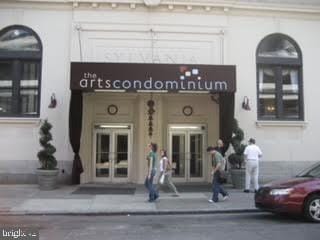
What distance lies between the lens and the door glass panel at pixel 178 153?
2125 cm

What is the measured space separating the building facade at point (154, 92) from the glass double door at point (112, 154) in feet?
0.14

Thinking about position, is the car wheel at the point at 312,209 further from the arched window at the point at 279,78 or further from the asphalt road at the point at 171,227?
the arched window at the point at 279,78

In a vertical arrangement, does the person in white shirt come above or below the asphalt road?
above

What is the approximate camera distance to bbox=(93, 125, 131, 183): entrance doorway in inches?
821

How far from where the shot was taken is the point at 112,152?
20.9 meters

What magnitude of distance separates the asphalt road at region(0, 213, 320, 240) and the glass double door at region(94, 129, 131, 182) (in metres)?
7.73

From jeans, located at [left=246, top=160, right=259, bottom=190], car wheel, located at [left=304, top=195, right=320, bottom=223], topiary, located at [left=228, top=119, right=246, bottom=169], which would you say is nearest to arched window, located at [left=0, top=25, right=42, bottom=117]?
topiary, located at [left=228, top=119, right=246, bottom=169]

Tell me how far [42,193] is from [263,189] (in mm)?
8129

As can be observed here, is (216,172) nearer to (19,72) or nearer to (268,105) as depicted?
(268,105)

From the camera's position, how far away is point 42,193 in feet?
56.3

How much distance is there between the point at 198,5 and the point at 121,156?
6.97 metres

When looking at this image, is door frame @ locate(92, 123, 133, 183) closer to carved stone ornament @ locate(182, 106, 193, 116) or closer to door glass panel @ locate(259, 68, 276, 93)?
carved stone ornament @ locate(182, 106, 193, 116)

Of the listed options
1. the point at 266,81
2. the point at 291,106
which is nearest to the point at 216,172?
the point at 266,81

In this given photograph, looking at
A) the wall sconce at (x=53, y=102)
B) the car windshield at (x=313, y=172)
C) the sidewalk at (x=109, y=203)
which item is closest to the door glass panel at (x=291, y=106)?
the sidewalk at (x=109, y=203)
